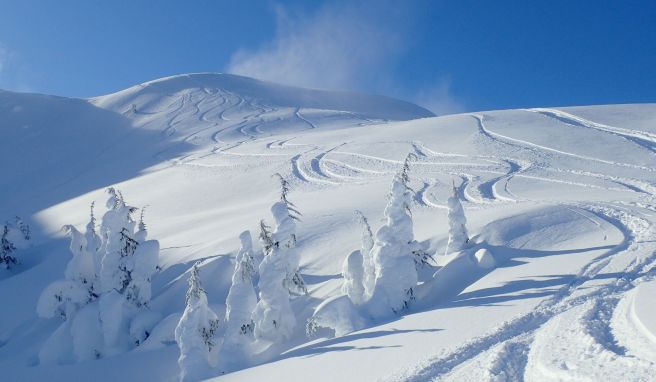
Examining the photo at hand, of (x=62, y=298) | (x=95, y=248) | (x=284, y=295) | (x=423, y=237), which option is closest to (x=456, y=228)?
(x=423, y=237)

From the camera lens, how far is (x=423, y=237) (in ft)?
57.9

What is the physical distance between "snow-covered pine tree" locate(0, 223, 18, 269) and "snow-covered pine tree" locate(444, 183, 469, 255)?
22.8 metres

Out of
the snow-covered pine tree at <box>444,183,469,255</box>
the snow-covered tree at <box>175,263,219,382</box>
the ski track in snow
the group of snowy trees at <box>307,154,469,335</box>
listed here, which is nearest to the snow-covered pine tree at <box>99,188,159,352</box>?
the snow-covered tree at <box>175,263,219,382</box>

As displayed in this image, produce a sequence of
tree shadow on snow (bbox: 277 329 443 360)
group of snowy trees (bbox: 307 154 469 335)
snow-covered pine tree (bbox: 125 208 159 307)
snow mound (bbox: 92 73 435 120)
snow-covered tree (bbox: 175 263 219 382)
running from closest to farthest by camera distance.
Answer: tree shadow on snow (bbox: 277 329 443 360) < snow-covered tree (bbox: 175 263 219 382) < group of snowy trees (bbox: 307 154 469 335) < snow-covered pine tree (bbox: 125 208 159 307) < snow mound (bbox: 92 73 435 120)

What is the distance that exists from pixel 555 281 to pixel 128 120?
251ft

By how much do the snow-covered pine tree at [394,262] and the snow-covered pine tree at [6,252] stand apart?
21957mm

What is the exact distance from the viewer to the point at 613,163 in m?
28.1

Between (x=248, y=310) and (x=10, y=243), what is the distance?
64.6 feet

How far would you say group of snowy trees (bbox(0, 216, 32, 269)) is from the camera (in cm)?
2691

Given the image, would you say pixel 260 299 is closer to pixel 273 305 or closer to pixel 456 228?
pixel 273 305

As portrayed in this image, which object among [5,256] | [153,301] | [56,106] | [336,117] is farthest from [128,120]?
[153,301]

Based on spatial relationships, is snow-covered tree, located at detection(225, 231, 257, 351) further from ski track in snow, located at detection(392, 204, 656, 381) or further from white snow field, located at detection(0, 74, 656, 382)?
ski track in snow, located at detection(392, 204, 656, 381)

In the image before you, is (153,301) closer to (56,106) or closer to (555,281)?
(555,281)

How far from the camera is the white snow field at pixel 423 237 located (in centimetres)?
888
